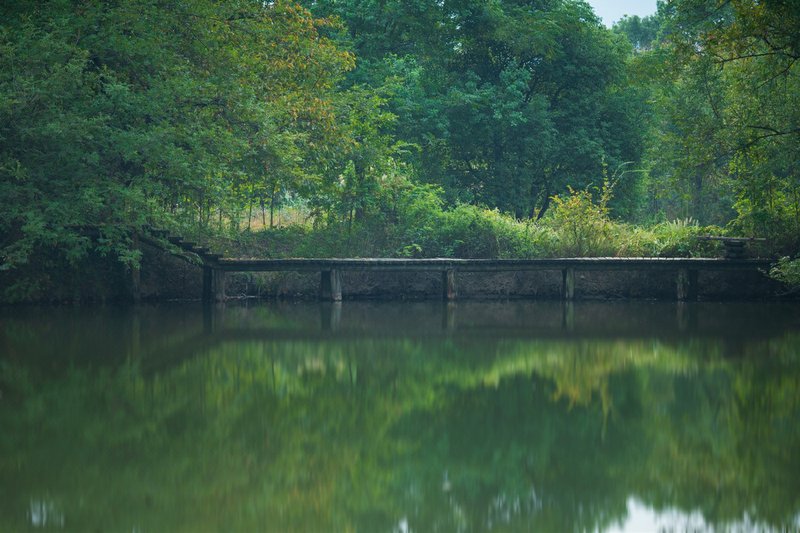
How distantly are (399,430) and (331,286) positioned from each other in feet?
44.1

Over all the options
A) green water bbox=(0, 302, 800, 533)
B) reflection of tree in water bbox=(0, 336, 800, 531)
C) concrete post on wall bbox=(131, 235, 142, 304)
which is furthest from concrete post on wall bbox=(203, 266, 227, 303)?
reflection of tree in water bbox=(0, 336, 800, 531)

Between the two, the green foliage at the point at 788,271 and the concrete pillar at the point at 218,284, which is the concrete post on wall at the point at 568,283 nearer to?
the green foliage at the point at 788,271

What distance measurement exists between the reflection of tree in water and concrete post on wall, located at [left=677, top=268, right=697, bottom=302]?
8.98 meters

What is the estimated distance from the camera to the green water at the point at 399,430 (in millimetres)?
5977

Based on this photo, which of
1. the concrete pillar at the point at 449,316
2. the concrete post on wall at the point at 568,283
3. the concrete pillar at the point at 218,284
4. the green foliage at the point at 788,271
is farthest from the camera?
the concrete post on wall at the point at 568,283

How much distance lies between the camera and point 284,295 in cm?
2281

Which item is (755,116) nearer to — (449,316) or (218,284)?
(449,316)

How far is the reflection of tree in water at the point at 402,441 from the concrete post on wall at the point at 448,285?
30.4ft

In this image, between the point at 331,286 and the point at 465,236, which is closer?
the point at 331,286

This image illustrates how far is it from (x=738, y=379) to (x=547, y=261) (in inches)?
404

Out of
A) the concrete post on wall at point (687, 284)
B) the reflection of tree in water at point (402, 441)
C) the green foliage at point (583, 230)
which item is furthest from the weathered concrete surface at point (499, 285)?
the reflection of tree in water at point (402, 441)

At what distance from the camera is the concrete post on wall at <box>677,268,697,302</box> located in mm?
21641

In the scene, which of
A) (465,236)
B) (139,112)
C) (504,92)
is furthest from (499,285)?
(139,112)

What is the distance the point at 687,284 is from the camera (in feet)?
71.2
